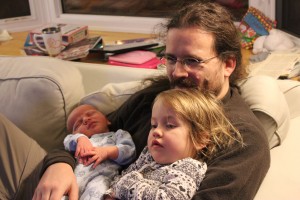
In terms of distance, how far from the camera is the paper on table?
200 centimetres

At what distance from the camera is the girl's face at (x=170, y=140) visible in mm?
1186

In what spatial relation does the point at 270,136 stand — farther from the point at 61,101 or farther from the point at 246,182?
the point at 61,101

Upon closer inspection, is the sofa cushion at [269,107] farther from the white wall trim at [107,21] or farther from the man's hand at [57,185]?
the white wall trim at [107,21]

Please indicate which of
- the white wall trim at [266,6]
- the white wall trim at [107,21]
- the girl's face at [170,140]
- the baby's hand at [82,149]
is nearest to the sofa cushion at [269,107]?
the girl's face at [170,140]

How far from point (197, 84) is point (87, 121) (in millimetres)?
495

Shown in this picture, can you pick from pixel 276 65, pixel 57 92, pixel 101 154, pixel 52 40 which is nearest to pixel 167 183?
pixel 101 154

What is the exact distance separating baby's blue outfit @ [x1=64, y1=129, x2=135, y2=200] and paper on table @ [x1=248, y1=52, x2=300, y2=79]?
77 cm

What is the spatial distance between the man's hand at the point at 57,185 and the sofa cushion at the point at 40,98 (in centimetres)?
46

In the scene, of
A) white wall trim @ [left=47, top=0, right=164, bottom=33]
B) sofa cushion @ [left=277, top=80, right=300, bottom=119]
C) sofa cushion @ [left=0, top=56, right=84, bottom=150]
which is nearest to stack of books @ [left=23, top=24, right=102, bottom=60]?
white wall trim @ [left=47, top=0, right=164, bottom=33]

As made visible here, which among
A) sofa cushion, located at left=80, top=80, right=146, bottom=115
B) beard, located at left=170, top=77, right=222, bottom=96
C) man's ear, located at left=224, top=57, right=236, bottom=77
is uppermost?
man's ear, located at left=224, top=57, right=236, bottom=77

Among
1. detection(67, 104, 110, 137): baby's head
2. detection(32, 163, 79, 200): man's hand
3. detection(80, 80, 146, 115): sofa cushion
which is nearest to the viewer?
detection(32, 163, 79, 200): man's hand

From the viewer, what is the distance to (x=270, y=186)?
1.21m

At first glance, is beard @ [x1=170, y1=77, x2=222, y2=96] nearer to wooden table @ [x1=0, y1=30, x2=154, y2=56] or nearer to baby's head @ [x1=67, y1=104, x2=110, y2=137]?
baby's head @ [x1=67, y1=104, x2=110, y2=137]

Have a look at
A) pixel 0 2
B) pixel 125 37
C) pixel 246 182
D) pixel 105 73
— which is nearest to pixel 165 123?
pixel 246 182
